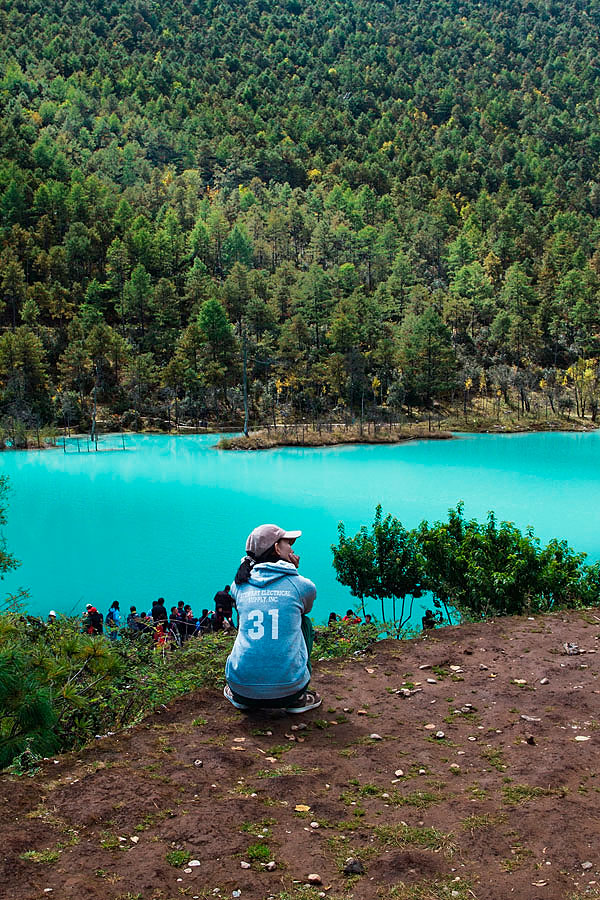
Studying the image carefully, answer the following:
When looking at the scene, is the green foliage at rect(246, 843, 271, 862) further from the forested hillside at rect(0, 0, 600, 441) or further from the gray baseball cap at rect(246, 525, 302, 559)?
the forested hillside at rect(0, 0, 600, 441)

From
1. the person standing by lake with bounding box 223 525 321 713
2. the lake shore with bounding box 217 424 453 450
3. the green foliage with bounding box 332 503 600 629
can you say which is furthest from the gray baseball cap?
the lake shore with bounding box 217 424 453 450

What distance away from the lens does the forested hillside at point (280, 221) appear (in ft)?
224

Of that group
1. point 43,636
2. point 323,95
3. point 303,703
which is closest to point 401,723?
point 303,703

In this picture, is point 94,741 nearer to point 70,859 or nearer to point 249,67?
point 70,859

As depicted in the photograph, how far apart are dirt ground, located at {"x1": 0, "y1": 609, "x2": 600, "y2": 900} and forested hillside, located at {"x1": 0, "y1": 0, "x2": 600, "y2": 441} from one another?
53.4 m

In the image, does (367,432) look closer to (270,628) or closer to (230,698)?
(230,698)

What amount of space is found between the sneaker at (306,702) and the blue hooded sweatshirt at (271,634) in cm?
25

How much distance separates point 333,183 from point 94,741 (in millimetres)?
120269

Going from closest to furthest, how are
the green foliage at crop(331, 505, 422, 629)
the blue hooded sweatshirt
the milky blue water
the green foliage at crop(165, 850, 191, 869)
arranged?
the green foliage at crop(165, 850, 191, 869) < the blue hooded sweatshirt < the green foliage at crop(331, 505, 422, 629) < the milky blue water

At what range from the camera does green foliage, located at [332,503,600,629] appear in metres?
10.4

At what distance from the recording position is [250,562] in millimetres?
5598

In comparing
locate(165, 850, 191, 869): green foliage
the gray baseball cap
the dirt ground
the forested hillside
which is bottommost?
the dirt ground

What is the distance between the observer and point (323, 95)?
147 m

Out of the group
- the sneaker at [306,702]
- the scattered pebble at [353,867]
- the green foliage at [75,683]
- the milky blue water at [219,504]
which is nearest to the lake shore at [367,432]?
the milky blue water at [219,504]
